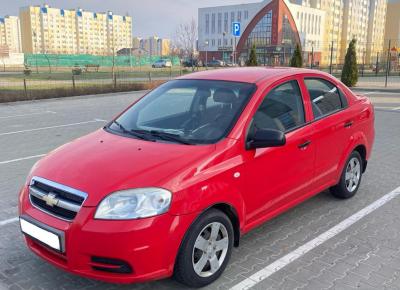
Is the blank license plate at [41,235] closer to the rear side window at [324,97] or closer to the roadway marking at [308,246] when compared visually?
the roadway marking at [308,246]

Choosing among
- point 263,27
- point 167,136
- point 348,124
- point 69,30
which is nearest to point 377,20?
point 263,27

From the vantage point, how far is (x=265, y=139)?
332 centimetres

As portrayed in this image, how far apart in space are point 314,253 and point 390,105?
13.3 metres

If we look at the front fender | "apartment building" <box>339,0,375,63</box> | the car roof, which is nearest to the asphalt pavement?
the front fender

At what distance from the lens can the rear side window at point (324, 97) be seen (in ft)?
14.3

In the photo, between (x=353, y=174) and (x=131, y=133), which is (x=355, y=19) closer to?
(x=353, y=174)

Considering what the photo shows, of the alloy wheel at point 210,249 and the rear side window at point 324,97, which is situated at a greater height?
the rear side window at point 324,97

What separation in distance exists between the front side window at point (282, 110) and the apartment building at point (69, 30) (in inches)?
4066

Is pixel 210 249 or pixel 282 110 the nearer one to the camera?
pixel 210 249

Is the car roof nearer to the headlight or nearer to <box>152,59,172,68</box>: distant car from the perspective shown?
the headlight

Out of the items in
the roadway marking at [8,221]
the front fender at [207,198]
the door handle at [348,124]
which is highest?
the door handle at [348,124]

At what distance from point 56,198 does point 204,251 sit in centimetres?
115

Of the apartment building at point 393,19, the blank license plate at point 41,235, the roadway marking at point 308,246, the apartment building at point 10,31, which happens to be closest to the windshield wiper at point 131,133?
the blank license plate at point 41,235

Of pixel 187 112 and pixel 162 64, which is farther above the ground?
pixel 187 112
